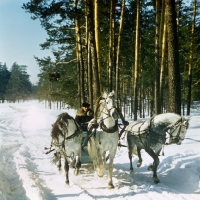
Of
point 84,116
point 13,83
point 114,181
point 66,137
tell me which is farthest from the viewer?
point 13,83

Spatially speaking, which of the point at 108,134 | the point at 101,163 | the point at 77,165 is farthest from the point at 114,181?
the point at 108,134

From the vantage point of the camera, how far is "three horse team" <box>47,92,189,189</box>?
699 cm

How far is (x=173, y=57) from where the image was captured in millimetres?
8922

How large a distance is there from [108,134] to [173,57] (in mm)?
3623

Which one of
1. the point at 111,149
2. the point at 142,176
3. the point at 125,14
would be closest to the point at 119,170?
the point at 142,176

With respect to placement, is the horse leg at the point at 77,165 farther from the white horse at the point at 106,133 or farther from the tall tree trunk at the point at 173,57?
the tall tree trunk at the point at 173,57

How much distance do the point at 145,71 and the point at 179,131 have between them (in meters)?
22.3

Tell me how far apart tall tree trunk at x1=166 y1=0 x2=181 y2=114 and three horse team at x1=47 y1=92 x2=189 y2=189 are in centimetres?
165

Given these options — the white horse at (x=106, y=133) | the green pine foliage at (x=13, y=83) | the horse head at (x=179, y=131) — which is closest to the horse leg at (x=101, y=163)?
the white horse at (x=106, y=133)

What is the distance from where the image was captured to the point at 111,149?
7.25 m

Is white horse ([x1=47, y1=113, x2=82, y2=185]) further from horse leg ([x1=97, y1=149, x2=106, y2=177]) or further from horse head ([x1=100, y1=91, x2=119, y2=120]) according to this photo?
horse head ([x1=100, y1=91, x2=119, y2=120])

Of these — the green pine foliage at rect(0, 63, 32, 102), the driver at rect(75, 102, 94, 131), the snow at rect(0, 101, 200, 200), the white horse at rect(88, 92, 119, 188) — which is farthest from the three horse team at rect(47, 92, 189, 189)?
the green pine foliage at rect(0, 63, 32, 102)

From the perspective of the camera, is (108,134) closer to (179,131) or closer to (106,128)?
(106,128)

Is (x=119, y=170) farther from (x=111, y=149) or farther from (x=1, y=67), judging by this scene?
(x=1, y=67)
